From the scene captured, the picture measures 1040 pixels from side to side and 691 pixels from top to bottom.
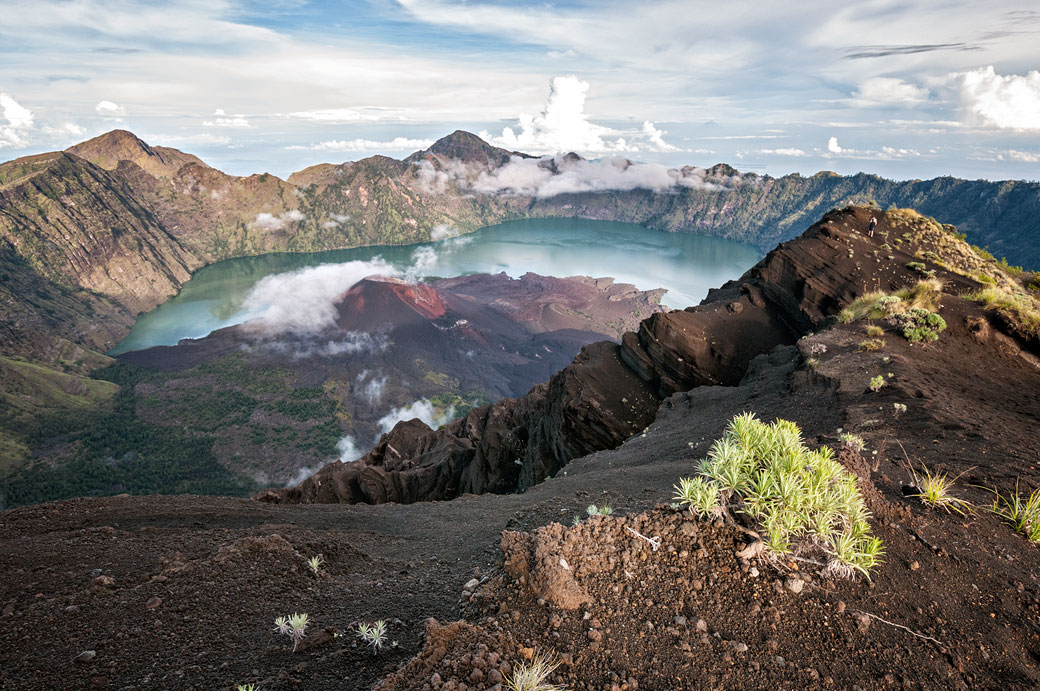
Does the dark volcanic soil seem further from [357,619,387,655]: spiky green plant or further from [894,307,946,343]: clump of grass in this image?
[894,307,946,343]: clump of grass

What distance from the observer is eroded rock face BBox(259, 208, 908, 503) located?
22172 millimetres

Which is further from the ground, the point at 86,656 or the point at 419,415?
the point at 86,656

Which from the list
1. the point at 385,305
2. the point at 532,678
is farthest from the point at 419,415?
the point at 532,678

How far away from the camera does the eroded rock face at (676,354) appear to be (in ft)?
72.7

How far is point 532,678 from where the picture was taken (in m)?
3.03

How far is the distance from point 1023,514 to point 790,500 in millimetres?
3375

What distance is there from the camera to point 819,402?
12.0 m

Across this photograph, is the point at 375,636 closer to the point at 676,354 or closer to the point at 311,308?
the point at 676,354

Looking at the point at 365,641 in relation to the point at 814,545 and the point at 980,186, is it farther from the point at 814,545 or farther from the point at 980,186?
the point at 980,186

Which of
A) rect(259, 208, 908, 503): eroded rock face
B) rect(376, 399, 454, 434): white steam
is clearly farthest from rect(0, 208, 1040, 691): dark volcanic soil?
rect(376, 399, 454, 434): white steam

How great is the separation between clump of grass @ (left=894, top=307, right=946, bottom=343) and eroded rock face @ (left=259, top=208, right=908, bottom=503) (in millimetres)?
4119

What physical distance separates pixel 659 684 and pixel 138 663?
15.7 ft

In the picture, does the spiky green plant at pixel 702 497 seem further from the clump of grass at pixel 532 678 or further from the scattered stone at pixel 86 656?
the scattered stone at pixel 86 656

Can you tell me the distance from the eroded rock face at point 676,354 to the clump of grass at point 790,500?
16766 mm
